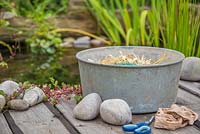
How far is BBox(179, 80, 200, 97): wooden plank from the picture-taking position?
2.48 metres

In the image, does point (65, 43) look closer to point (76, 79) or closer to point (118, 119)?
point (76, 79)

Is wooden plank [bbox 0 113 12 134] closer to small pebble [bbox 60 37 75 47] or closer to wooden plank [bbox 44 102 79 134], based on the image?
wooden plank [bbox 44 102 79 134]

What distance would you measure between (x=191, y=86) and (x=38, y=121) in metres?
0.98

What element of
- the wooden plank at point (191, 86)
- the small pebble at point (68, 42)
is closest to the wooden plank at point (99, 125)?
the wooden plank at point (191, 86)

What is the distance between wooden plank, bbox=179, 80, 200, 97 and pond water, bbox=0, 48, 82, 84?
1082 mm

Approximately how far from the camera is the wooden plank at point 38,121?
192 centimetres

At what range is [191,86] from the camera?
2586 mm

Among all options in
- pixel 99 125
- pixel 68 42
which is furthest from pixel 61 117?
pixel 68 42

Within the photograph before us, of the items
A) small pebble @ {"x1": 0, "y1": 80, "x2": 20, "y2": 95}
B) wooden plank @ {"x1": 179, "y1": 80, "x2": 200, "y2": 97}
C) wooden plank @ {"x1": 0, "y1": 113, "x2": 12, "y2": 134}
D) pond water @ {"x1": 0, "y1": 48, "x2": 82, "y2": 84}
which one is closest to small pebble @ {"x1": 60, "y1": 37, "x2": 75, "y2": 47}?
pond water @ {"x1": 0, "y1": 48, "x2": 82, "y2": 84}

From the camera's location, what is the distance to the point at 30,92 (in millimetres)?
2260

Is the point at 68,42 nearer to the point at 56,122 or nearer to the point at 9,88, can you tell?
the point at 9,88

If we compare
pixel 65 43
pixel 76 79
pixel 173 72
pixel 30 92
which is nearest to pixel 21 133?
pixel 30 92

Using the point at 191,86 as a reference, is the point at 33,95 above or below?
above

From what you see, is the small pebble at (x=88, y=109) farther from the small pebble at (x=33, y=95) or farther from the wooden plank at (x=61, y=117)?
the small pebble at (x=33, y=95)
